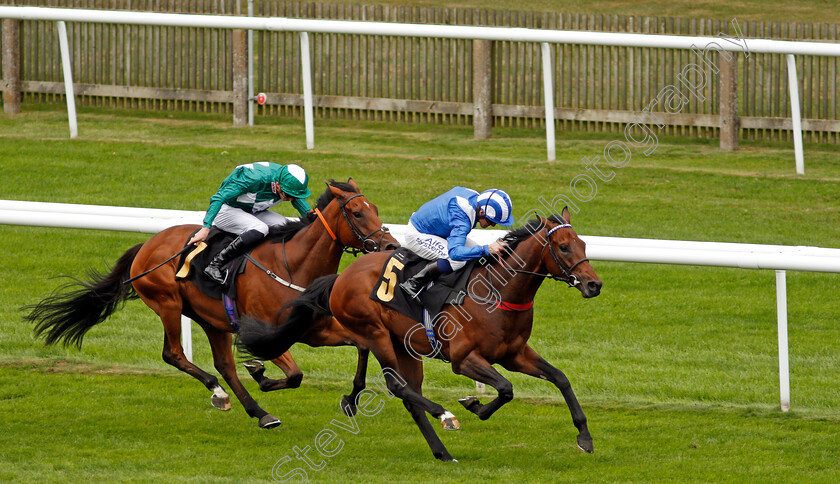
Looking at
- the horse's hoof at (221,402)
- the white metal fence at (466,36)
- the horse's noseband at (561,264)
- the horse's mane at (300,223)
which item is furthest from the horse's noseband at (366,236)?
the white metal fence at (466,36)

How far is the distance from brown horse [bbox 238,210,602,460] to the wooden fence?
19.6ft

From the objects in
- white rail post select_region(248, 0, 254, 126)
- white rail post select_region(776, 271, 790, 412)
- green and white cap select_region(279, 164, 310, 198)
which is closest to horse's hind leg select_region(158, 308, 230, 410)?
green and white cap select_region(279, 164, 310, 198)

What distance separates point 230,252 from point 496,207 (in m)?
1.66

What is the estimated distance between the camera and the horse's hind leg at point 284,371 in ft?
20.8

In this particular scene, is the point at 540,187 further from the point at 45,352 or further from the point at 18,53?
the point at 18,53

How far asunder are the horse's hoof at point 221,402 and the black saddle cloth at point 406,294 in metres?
1.17

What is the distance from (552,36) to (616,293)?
2.70m

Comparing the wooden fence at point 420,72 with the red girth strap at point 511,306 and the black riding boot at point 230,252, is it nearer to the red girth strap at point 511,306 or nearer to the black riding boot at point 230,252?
the black riding boot at point 230,252

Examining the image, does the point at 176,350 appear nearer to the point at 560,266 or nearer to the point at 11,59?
the point at 560,266

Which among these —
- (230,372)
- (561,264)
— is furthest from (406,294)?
(230,372)

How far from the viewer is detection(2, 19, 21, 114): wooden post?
40.5 ft

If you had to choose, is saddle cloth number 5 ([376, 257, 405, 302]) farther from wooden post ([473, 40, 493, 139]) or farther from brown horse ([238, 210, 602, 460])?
wooden post ([473, 40, 493, 139])

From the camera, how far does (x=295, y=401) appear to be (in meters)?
6.83

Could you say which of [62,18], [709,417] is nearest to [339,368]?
[709,417]
